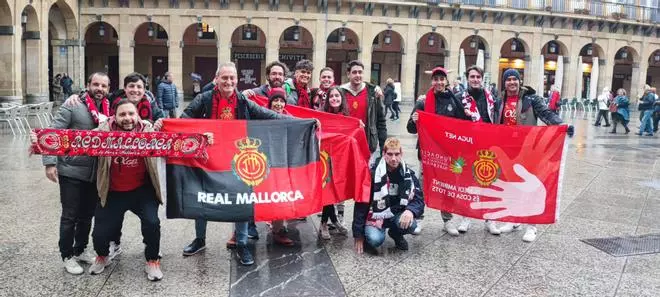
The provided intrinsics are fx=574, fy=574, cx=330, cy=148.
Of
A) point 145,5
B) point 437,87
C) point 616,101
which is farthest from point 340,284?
point 145,5

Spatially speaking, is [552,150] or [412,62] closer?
[552,150]

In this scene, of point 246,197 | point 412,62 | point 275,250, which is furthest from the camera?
point 412,62

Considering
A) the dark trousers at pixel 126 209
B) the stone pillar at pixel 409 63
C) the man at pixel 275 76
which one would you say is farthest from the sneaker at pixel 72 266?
the stone pillar at pixel 409 63

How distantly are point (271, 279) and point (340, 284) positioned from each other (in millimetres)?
583

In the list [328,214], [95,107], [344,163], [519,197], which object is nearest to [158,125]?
[95,107]

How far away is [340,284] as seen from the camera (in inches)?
188

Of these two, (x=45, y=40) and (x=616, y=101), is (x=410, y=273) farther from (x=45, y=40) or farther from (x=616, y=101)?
(x=45, y=40)

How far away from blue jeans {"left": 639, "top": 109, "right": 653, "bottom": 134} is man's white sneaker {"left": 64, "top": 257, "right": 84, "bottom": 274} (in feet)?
64.9

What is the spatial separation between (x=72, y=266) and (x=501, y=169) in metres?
4.19

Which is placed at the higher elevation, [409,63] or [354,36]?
[354,36]

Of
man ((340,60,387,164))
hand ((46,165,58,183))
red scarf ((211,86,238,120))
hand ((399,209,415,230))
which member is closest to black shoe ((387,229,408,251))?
hand ((399,209,415,230))

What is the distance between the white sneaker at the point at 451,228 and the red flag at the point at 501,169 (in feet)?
1.12

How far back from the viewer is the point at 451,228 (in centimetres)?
639

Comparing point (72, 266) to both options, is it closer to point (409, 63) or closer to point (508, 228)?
point (508, 228)
